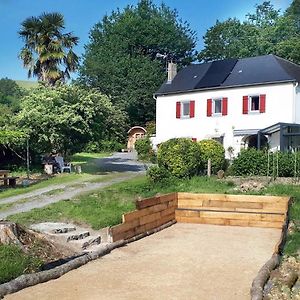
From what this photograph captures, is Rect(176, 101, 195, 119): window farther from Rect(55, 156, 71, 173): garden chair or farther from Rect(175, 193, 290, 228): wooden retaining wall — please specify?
Rect(175, 193, 290, 228): wooden retaining wall

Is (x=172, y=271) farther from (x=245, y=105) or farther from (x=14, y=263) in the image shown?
(x=245, y=105)

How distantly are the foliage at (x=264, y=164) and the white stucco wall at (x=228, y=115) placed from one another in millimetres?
7394

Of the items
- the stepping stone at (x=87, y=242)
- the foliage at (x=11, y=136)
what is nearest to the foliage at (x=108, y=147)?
the foliage at (x=11, y=136)

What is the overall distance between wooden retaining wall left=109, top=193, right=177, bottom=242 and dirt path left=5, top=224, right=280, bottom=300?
37 centimetres

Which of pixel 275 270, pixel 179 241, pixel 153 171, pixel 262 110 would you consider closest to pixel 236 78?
pixel 262 110

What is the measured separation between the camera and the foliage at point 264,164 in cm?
1966

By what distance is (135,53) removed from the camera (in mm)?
53594

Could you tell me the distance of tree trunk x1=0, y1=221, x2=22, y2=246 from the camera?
8250 millimetres

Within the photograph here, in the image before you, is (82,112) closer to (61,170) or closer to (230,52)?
(61,170)

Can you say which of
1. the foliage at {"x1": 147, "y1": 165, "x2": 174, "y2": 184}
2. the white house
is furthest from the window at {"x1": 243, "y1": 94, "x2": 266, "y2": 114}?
the foliage at {"x1": 147, "y1": 165, "x2": 174, "y2": 184}

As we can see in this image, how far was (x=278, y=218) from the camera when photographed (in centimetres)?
1423

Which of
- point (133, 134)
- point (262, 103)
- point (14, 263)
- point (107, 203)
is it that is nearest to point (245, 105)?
point (262, 103)

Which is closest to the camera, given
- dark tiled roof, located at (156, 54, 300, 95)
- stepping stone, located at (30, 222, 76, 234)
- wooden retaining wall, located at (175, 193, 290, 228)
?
stepping stone, located at (30, 222, 76, 234)

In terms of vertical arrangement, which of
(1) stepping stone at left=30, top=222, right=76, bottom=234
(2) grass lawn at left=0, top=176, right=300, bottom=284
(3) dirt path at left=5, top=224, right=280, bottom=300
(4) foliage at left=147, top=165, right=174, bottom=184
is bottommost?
(3) dirt path at left=5, top=224, right=280, bottom=300
